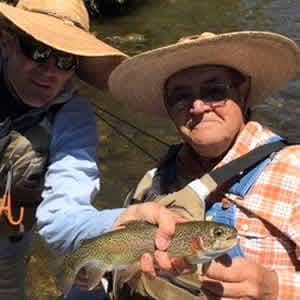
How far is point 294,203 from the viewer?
123 inches

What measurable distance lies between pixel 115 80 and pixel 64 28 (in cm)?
34

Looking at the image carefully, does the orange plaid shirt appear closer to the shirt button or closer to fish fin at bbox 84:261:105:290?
the shirt button

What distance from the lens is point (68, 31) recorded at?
138 inches

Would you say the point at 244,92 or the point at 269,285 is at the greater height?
the point at 244,92

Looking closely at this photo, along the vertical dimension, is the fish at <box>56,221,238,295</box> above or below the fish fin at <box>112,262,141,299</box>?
above

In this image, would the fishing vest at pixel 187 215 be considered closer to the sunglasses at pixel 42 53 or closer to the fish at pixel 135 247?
the fish at pixel 135 247

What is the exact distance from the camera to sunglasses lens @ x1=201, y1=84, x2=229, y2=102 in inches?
131

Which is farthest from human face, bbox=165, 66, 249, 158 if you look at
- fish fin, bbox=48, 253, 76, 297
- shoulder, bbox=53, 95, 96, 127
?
fish fin, bbox=48, 253, 76, 297

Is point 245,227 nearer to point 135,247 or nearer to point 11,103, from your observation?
point 135,247

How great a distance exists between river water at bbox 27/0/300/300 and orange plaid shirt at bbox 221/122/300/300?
2.26 meters

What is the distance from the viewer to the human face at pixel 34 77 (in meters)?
3.52

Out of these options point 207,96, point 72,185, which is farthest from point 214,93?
point 72,185

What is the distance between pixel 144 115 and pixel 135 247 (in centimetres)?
508

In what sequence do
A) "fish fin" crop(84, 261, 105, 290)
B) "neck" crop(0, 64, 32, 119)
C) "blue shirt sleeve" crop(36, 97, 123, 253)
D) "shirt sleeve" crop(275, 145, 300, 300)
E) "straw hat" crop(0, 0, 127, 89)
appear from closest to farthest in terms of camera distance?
"shirt sleeve" crop(275, 145, 300, 300), "fish fin" crop(84, 261, 105, 290), "blue shirt sleeve" crop(36, 97, 123, 253), "straw hat" crop(0, 0, 127, 89), "neck" crop(0, 64, 32, 119)
